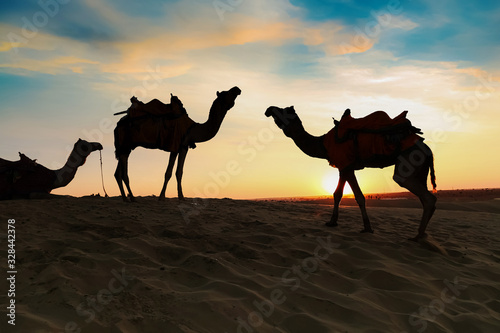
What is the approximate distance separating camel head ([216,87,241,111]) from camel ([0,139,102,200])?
423cm

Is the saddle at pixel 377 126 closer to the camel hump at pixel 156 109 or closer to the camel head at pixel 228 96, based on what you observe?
the camel head at pixel 228 96

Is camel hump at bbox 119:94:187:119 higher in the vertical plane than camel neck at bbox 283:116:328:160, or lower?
higher

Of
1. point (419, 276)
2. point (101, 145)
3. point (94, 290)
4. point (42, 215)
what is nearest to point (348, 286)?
point (419, 276)

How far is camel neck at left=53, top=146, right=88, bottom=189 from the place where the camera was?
10.9m

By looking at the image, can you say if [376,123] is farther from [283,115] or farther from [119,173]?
[119,173]

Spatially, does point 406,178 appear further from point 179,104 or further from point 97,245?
point 179,104

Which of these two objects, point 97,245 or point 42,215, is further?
point 42,215

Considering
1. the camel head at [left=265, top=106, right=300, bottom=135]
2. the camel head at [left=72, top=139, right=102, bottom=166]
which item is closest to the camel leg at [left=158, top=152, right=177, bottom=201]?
the camel head at [left=72, top=139, right=102, bottom=166]

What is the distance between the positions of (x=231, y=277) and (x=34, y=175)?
8.53m

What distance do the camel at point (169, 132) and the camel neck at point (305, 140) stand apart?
2.83m

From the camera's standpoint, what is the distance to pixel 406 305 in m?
4.15

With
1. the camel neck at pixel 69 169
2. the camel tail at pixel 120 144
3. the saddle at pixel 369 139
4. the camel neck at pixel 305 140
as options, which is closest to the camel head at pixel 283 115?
the camel neck at pixel 305 140

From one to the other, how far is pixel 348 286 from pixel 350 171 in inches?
143

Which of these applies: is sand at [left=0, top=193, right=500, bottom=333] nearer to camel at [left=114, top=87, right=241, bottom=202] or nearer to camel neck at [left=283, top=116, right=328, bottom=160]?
camel neck at [left=283, top=116, right=328, bottom=160]
